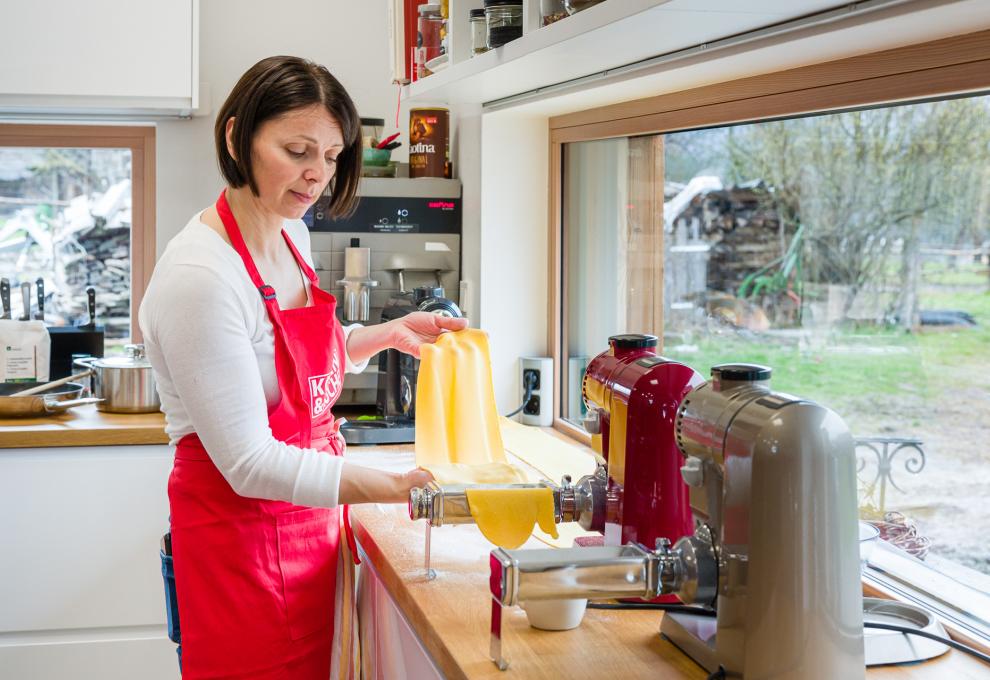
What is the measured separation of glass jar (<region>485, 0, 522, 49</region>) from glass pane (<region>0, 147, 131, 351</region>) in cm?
178

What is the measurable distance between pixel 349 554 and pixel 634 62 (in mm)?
982

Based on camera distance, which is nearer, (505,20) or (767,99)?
(767,99)

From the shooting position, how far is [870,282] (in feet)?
5.52

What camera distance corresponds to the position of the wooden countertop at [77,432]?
2.53 meters

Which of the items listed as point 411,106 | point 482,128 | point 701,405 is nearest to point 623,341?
point 701,405

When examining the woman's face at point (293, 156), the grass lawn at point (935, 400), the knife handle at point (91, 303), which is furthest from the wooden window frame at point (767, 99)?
the knife handle at point (91, 303)

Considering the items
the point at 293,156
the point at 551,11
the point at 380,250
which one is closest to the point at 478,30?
the point at 551,11

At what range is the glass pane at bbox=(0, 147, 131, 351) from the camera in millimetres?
3215

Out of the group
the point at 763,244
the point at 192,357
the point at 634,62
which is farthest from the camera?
the point at 763,244

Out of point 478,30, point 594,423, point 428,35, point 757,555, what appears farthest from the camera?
point 428,35

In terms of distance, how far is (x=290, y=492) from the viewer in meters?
1.39

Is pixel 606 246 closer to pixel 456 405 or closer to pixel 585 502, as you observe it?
pixel 456 405

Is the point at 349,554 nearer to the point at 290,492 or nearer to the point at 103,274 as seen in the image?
the point at 290,492

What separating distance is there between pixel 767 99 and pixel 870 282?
35cm
